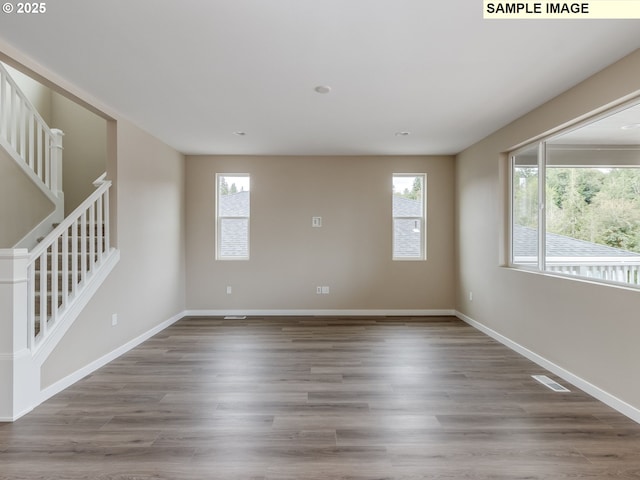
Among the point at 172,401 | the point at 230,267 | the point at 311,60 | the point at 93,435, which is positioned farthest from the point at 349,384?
the point at 230,267

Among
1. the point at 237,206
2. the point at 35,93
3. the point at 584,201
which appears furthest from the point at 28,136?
the point at 584,201

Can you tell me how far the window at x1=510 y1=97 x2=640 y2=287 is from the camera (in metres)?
2.68

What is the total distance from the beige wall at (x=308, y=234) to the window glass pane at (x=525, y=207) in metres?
1.55

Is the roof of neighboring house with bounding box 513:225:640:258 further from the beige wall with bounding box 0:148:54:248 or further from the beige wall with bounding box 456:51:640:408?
the beige wall with bounding box 0:148:54:248

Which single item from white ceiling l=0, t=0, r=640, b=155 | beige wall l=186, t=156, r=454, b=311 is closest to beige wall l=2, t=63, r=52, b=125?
beige wall l=186, t=156, r=454, b=311

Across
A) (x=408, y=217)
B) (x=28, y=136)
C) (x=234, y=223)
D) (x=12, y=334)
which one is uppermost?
(x=28, y=136)

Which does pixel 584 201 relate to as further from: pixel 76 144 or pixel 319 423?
pixel 76 144

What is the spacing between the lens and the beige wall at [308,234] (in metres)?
5.70

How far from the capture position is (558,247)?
3.45 m

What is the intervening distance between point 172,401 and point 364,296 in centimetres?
356

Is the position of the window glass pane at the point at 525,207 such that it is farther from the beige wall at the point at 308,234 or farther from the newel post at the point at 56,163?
the newel post at the point at 56,163

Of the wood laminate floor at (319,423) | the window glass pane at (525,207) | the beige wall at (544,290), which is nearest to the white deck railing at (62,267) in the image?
the wood laminate floor at (319,423)

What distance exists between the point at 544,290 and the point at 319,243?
126 inches

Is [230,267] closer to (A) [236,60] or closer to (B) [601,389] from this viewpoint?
(A) [236,60]
